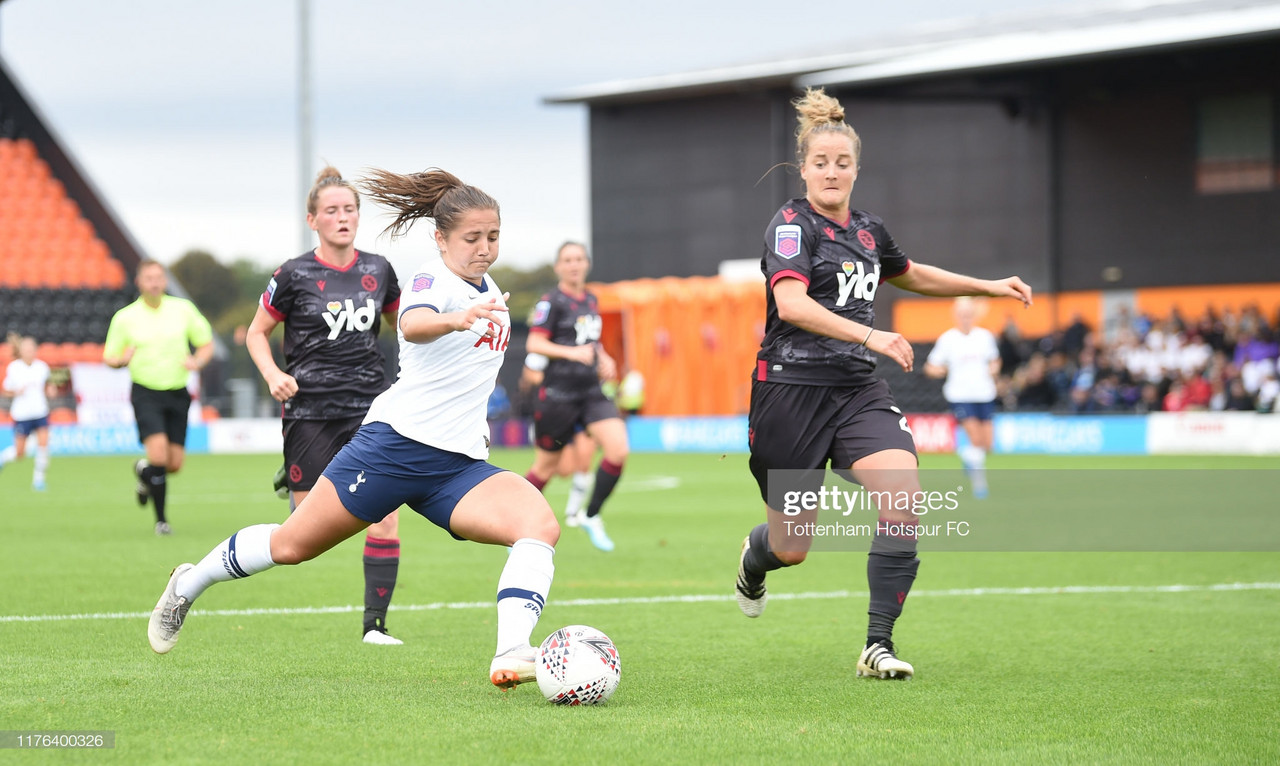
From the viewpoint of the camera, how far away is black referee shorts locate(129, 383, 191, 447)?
40.5ft

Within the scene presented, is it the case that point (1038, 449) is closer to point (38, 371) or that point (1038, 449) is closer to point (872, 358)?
point (38, 371)

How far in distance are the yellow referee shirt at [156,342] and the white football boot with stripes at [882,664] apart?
308 inches

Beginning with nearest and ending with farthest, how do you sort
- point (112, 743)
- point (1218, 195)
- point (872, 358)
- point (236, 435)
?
point (112, 743) < point (872, 358) < point (236, 435) < point (1218, 195)

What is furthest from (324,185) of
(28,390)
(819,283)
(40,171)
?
(40,171)

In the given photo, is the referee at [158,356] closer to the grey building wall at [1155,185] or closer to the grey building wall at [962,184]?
the grey building wall at [962,184]

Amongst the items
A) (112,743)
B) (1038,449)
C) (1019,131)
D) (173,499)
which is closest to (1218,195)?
(1019,131)

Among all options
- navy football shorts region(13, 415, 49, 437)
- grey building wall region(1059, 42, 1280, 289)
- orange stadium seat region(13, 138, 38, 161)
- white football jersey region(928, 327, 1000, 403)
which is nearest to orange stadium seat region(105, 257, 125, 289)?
orange stadium seat region(13, 138, 38, 161)

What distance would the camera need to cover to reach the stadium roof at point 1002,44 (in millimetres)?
28042

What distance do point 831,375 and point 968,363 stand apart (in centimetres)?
1215

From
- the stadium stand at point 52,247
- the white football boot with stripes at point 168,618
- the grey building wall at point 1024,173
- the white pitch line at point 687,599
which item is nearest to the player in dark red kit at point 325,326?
the white pitch line at point 687,599

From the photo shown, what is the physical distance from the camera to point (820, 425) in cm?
631

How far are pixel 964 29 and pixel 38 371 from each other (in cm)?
2746

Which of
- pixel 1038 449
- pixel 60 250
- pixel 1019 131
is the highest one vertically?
pixel 1019 131

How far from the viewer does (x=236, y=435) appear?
101 feet
